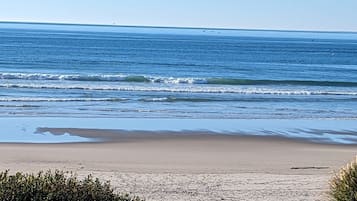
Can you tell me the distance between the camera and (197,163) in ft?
50.9

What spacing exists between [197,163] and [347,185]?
8013 mm

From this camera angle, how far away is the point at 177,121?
22938 millimetres

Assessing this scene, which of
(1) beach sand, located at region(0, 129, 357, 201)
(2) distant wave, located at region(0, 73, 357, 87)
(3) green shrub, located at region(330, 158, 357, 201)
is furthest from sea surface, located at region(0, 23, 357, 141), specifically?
(3) green shrub, located at region(330, 158, 357, 201)

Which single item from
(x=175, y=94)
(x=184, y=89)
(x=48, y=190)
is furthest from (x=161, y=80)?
(x=48, y=190)

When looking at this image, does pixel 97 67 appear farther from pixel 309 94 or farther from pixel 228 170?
pixel 228 170

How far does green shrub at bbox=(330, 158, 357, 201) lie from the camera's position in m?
7.58

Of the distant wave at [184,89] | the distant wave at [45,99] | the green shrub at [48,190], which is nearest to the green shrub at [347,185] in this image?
the green shrub at [48,190]

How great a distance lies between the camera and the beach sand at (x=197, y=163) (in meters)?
12.0

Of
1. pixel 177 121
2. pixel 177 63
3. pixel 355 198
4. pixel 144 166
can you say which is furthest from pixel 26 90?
pixel 177 63

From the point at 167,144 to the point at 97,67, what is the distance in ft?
116

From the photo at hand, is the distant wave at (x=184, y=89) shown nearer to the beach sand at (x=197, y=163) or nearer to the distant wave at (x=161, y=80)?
the distant wave at (x=161, y=80)

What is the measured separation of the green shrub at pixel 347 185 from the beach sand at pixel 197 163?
3.57 metres

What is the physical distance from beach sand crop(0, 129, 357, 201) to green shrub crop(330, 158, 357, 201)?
→ 3575 mm

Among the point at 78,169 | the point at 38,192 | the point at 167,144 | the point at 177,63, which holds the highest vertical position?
the point at 177,63
